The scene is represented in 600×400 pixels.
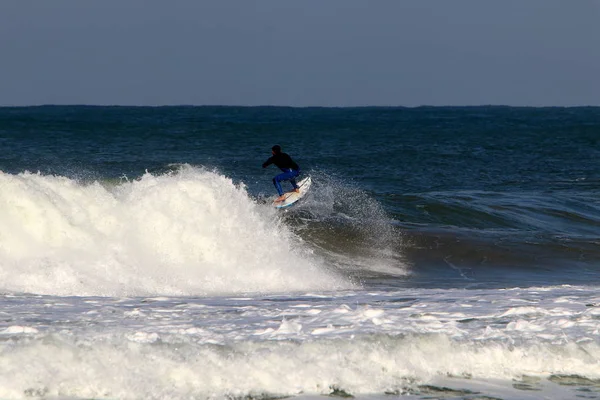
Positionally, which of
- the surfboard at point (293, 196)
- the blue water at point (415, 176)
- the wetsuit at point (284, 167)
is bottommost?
the blue water at point (415, 176)

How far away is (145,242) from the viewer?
1226 cm

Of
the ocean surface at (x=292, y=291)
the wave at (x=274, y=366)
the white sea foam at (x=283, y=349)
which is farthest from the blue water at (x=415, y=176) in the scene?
the wave at (x=274, y=366)

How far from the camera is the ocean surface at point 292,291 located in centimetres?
648

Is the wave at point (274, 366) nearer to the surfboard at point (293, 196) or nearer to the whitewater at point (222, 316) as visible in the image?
the whitewater at point (222, 316)

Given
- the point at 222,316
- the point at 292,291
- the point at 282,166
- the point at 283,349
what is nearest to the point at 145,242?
the point at 292,291

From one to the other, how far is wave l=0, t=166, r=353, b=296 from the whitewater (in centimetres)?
3

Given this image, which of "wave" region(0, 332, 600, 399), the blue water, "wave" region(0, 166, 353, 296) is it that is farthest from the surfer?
"wave" region(0, 332, 600, 399)

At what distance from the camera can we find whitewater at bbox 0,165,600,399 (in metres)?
6.43

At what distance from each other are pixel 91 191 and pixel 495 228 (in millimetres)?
8489

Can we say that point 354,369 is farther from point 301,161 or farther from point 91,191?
point 301,161

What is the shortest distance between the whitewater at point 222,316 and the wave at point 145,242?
3 cm

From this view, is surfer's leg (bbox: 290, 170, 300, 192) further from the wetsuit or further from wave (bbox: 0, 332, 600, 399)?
wave (bbox: 0, 332, 600, 399)

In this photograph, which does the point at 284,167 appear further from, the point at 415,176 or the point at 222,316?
the point at 415,176

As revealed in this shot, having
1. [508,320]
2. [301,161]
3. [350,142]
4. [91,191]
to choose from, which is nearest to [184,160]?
[301,161]
